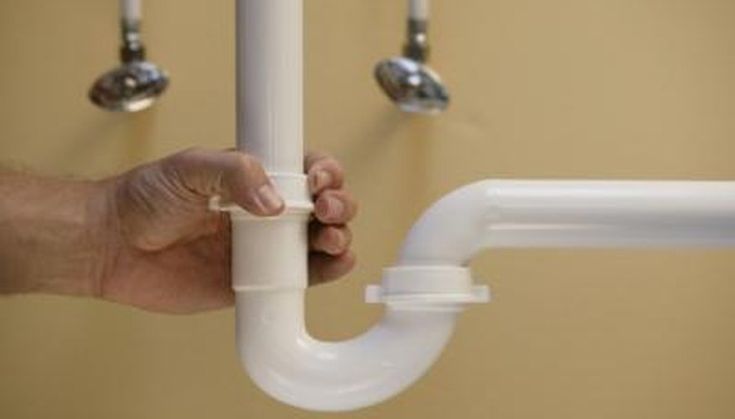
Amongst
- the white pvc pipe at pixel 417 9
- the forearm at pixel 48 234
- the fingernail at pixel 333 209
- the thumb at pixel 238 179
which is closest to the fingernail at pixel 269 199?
the thumb at pixel 238 179

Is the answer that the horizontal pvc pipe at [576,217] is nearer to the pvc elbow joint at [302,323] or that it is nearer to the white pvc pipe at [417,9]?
the pvc elbow joint at [302,323]

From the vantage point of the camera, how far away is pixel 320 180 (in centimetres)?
58

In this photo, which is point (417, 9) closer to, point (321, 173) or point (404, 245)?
point (321, 173)

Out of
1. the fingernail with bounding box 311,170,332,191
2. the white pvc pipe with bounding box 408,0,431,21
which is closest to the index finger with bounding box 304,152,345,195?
the fingernail with bounding box 311,170,332,191

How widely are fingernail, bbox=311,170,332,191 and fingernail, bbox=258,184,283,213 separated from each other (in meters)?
0.10

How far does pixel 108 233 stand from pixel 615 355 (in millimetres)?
508

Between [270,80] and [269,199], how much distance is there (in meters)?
0.06

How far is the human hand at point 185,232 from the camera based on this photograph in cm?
59

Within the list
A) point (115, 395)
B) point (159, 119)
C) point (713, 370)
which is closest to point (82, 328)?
point (115, 395)

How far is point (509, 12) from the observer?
96cm

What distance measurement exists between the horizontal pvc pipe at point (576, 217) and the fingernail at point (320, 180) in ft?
0.37

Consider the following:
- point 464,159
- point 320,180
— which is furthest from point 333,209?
point 464,159

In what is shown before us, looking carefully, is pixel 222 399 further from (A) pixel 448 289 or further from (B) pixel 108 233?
(A) pixel 448 289

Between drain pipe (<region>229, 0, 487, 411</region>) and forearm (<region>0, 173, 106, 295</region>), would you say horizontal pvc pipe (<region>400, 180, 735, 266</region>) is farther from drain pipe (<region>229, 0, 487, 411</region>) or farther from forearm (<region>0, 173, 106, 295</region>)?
forearm (<region>0, 173, 106, 295</region>)
